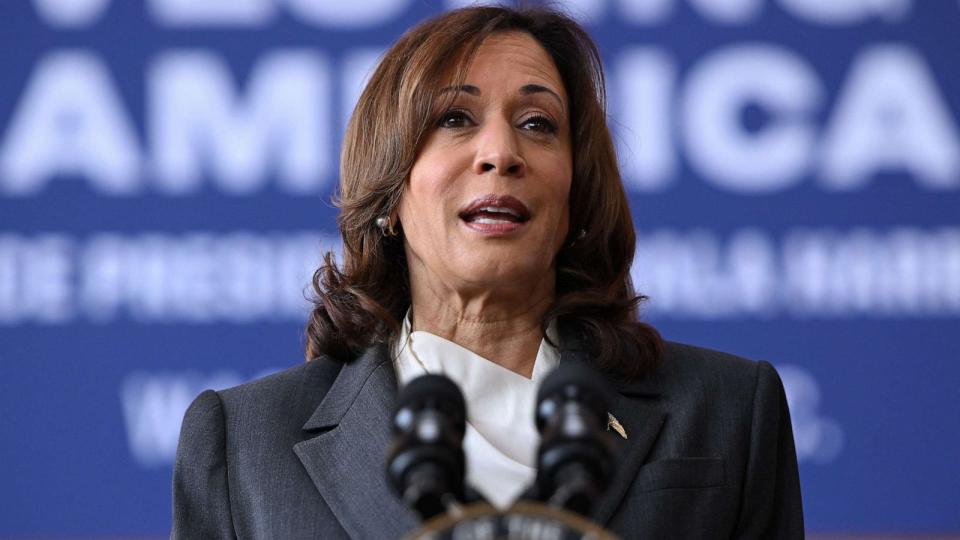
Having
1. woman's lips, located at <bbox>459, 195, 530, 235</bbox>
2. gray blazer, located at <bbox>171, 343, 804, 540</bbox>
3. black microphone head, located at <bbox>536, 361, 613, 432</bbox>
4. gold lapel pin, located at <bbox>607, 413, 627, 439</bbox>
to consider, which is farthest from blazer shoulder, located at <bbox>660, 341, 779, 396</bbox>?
black microphone head, located at <bbox>536, 361, 613, 432</bbox>

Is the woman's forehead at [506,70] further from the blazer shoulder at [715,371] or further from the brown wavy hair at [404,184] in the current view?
the blazer shoulder at [715,371]

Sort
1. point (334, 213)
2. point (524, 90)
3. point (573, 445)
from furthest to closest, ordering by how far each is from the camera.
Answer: point (334, 213) → point (524, 90) → point (573, 445)

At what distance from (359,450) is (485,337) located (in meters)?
0.26

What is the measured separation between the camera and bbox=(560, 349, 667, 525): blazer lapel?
1.72 meters

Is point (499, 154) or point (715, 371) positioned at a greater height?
point (499, 154)

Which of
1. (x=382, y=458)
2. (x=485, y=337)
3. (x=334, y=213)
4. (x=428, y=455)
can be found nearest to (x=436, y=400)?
(x=428, y=455)

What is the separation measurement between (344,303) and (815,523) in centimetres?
151

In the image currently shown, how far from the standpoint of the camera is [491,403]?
184 centimetres

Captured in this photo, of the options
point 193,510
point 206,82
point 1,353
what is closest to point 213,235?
point 206,82

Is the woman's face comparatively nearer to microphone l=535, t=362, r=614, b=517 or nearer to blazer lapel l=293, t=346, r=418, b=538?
blazer lapel l=293, t=346, r=418, b=538

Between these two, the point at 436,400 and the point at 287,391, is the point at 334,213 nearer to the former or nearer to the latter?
the point at 287,391

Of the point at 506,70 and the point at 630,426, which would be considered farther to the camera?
the point at 506,70

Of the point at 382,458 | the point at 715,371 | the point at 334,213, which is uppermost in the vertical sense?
the point at 334,213

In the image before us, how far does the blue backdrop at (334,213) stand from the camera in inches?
122
